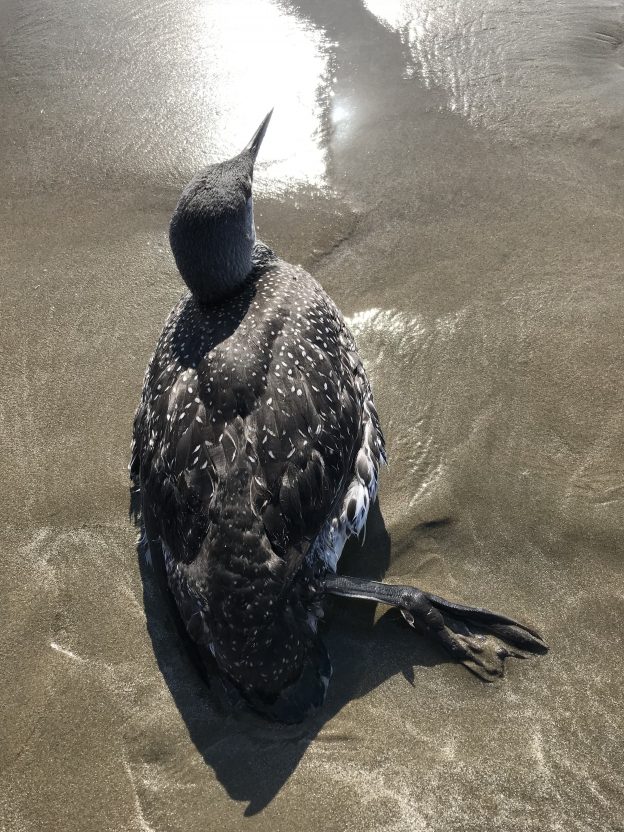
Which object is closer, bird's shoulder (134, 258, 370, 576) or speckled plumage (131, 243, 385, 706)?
speckled plumage (131, 243, 385, 706)

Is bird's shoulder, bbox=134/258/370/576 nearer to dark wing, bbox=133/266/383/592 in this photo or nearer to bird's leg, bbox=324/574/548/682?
dark wing, bbox=133/266/383/592

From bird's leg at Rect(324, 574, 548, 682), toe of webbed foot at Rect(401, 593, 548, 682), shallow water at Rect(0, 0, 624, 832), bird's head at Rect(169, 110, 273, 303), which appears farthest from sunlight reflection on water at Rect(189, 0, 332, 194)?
toe of webbed foot at Rect(401, 593, 548, 682)

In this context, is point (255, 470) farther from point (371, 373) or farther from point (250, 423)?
point (371, 373)

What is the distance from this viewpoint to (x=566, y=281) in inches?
179

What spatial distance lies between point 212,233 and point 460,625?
7.88 feet

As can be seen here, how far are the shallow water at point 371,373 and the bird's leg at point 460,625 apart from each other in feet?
0.31

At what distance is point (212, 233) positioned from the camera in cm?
370

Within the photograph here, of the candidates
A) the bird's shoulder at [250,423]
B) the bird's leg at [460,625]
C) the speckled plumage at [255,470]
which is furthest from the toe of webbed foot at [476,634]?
the bird's shoulder at [250,423]

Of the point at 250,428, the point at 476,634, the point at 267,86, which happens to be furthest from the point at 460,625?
the point at 267,86

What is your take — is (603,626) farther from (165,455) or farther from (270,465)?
(165,455)

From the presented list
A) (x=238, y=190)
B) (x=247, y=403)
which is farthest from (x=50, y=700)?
(x=238, y=190)

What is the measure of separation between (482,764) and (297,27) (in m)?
6.19

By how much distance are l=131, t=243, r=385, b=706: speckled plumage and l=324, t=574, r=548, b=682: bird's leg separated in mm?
240

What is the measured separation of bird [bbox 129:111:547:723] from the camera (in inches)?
120
